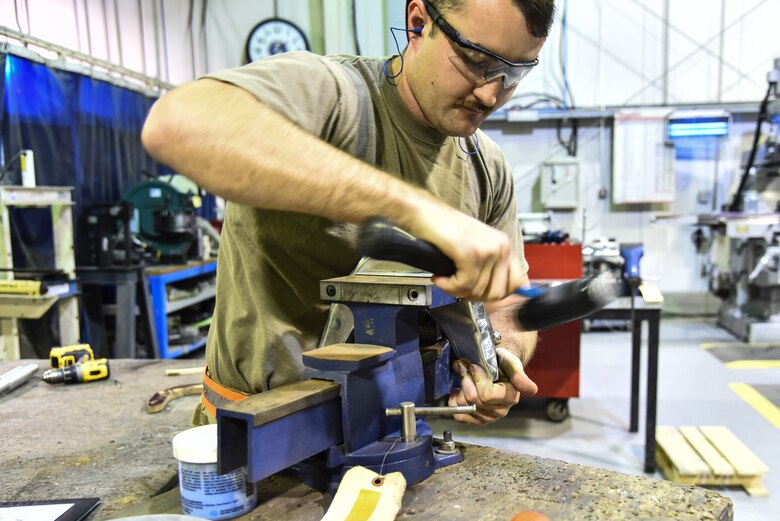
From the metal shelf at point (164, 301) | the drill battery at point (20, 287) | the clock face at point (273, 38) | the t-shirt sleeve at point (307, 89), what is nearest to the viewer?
the t-shirt sleeve at point (307, 89)

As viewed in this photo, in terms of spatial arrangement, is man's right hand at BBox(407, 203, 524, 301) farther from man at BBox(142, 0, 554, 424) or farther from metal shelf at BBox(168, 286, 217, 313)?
metal shelf at BBox(168, 286, 217, 313)

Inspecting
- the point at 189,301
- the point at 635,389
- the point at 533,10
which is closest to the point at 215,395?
the point at 533,10

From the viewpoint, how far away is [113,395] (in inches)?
65.0

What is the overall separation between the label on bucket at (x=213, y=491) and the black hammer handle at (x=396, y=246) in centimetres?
43

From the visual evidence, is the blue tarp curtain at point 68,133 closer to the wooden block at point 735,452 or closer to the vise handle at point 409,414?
the vise handle at point 409,414

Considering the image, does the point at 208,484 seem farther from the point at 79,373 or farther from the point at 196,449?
the point at 79,373

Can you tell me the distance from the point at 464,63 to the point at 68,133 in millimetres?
3441

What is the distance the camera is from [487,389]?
104 cm

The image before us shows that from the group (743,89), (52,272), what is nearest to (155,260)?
(52,272)

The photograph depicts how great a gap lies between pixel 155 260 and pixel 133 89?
1478 mm

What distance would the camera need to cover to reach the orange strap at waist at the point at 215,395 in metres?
1.08

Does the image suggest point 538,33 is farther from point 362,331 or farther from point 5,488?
point 5,488

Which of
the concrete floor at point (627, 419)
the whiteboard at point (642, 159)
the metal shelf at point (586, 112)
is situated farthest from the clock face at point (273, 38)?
the concrete floor at point (627, 419)

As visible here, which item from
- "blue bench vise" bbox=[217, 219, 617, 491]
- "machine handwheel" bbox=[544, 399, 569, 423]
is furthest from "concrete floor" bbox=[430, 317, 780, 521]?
"blue bench vise" bbox=[217, 219, 617, 491]
